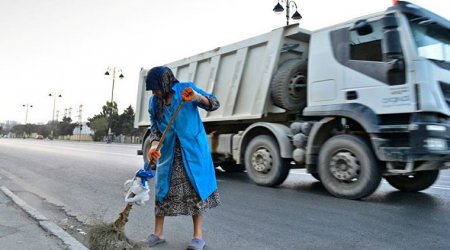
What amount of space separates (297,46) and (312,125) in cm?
187

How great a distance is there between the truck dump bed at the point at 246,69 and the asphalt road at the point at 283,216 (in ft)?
5.33

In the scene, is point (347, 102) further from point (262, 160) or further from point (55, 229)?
point (55, 229)

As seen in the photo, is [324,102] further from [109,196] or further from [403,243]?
[109,196]

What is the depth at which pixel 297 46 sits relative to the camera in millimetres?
8062

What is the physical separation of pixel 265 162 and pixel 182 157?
4315 millimetres

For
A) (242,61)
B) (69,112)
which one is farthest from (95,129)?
(242,61)

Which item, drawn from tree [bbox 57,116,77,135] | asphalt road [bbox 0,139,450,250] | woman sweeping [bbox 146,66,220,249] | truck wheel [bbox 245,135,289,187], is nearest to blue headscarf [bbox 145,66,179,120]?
woman sweeping [bbox 146,66,220,249]

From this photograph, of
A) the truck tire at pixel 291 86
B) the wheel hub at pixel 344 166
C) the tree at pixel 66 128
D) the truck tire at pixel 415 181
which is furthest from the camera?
the tree at pixel 66 128

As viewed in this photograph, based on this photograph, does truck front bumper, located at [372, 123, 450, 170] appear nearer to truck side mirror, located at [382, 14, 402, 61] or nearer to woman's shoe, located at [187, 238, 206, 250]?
truck side mirror, located at [382, 14, 402, 61]

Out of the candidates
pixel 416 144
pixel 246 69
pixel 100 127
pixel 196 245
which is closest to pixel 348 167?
pixel 416 144

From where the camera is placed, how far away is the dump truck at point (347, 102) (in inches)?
223

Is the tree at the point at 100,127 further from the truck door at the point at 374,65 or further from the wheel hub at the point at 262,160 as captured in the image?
the truck door at the point at 374,65

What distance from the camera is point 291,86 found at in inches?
303

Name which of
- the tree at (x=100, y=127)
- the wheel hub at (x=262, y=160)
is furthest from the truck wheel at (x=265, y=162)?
the tree at (x=100, y=127)
